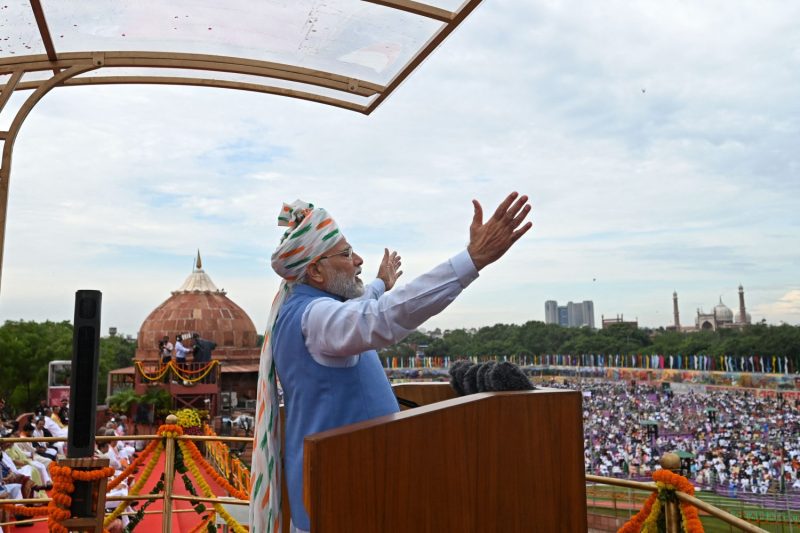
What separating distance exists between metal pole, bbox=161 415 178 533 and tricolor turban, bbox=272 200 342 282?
114 inches

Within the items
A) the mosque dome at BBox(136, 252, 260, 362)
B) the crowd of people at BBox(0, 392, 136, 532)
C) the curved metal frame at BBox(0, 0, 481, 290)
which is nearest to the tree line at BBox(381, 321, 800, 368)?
the mosque dome at BBox(136, 252, 260, 362)

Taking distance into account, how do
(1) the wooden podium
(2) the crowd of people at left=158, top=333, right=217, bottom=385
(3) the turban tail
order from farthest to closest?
(2) the crowd of people at left=158, top=333, right=217, bottom=385
(3) the turban tail
(1) the wooden podium

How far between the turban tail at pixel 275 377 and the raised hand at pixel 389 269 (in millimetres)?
691

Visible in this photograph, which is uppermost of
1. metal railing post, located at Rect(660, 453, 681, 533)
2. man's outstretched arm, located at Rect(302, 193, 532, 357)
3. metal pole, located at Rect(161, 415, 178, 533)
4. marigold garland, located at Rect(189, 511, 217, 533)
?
man's outstretched arm, located at Rect(302, 193, 532, 357)

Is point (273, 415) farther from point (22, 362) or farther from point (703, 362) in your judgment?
point (703, 362)

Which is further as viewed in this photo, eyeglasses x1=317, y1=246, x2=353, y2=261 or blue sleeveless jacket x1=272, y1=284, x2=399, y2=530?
eyeglasses x1=317, y1=246, x2=353, y2=261

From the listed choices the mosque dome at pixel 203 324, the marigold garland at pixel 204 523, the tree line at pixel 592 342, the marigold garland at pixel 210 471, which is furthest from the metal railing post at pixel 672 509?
the tree line at pixel 592 342

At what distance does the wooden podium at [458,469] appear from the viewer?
4.60ft

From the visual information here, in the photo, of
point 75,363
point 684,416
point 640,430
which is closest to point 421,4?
point 75,363

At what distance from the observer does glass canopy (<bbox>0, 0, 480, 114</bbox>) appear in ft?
9.86

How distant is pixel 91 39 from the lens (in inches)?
126

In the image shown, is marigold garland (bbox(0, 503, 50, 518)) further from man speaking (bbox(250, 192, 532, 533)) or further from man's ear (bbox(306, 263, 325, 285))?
man's ear (bbox(306, 263, 325, 285))

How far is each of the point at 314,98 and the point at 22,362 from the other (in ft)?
133

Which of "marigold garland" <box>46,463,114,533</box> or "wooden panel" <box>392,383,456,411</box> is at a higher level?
"wooden panel" <box>392,383,456,411</box>
